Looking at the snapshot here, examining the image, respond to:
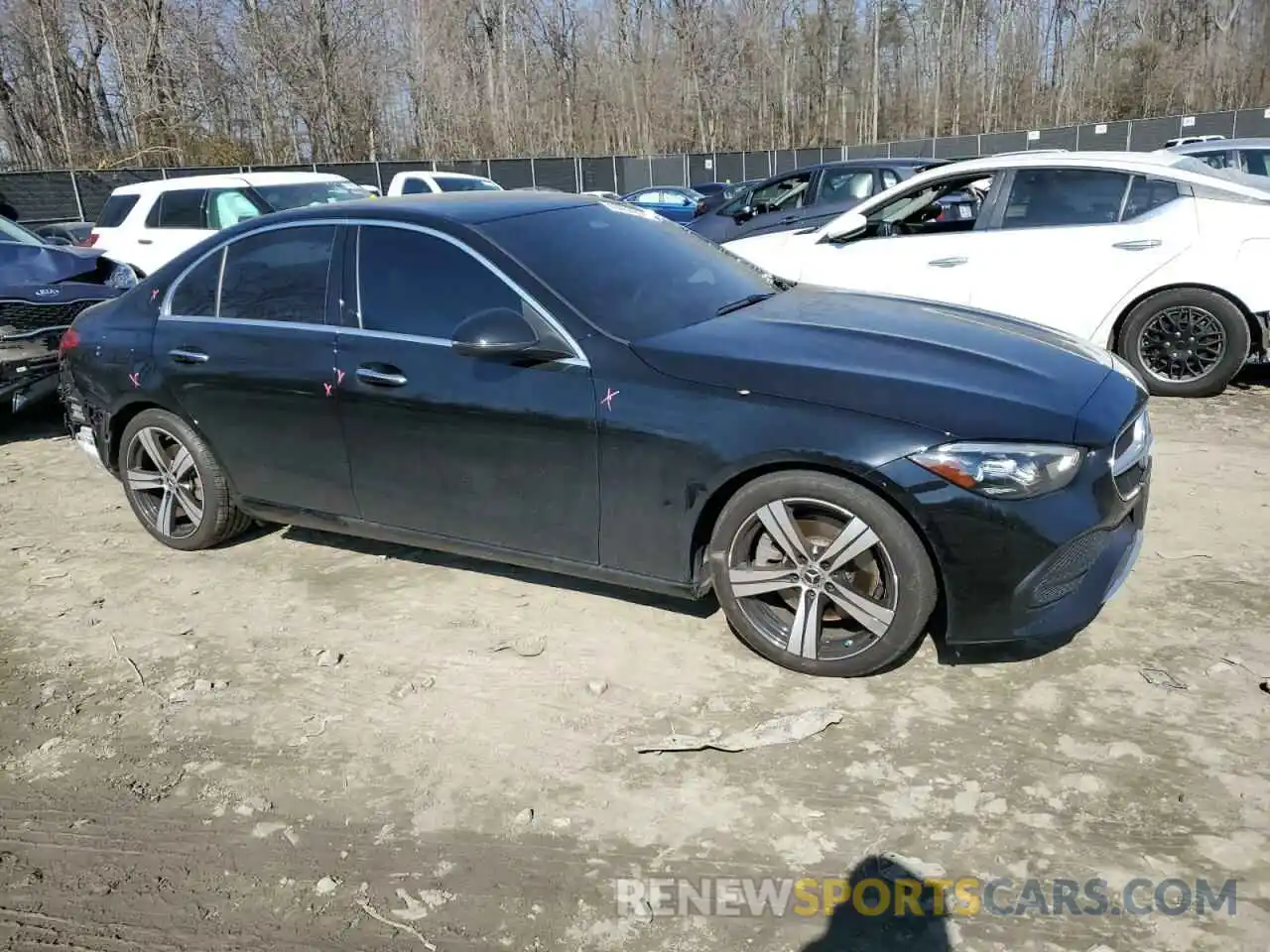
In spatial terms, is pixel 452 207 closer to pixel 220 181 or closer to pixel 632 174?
pixel 220 181

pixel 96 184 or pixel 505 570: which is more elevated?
pixel 96 184

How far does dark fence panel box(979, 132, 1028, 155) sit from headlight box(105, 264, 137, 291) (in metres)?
38.6

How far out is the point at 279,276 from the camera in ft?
14.2

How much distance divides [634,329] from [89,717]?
241cm

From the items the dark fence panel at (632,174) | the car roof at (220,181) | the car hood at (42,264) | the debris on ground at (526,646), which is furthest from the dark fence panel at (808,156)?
the debris on ground at (526,646)

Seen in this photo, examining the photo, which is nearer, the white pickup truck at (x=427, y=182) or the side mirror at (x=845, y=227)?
the side mirror at (x=845, y=227)

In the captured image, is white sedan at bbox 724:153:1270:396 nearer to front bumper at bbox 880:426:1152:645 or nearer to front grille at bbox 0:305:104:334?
front bumper at bbox 880:426:1152:645

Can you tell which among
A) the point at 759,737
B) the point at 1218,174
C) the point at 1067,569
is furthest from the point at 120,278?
the point at 1218,174

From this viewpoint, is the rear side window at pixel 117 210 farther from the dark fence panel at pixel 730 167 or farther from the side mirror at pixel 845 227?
the dark fence panel at pixel 730 167

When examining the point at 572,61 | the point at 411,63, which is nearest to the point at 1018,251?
the point at 411,63

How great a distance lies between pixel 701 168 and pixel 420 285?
35.7 meters

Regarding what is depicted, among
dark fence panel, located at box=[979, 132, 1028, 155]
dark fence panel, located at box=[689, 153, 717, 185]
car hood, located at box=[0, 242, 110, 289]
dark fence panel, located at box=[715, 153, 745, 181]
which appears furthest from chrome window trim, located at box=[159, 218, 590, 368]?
dark fence panel, located at box=[979, 132, 1028, 155]

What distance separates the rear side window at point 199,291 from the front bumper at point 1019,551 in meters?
3.24

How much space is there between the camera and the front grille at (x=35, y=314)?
22.6ft
